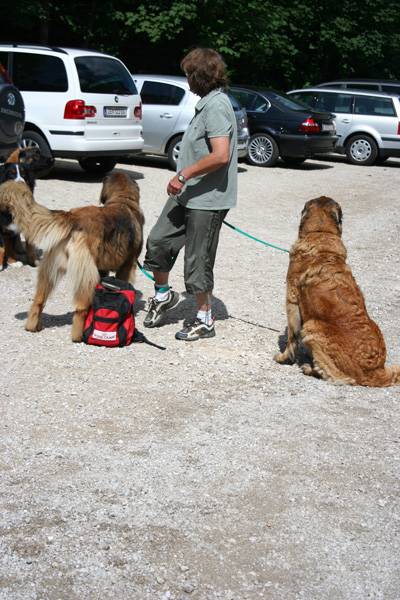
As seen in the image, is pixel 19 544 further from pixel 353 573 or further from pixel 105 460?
pixel 353 573

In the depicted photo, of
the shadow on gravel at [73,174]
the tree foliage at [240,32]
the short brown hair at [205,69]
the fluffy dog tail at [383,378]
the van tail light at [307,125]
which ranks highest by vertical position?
the tree foliage at [240,32]

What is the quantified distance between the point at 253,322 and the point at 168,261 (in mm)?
1141

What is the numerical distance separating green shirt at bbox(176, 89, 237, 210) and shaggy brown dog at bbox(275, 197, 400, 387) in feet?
2.30

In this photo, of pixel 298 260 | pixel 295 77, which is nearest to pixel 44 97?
pixel 298 260

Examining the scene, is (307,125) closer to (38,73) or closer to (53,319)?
(38,73)

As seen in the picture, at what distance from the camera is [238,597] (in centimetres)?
Result: 321

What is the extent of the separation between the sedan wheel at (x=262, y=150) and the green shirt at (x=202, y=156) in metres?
12.3

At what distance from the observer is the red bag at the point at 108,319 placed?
5996mm

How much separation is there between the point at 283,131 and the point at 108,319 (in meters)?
12.8

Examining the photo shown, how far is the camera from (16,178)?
7.78 m

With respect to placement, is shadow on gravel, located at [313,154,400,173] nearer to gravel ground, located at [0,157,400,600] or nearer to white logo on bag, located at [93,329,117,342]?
gravel ground, located at [0,157,400,600]

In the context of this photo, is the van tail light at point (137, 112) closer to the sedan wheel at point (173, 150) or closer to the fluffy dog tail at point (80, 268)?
the sedan wheel at point (173, 150)

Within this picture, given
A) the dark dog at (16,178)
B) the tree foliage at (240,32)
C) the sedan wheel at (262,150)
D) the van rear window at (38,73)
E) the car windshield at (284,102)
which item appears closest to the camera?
the dark dog at (16,178)

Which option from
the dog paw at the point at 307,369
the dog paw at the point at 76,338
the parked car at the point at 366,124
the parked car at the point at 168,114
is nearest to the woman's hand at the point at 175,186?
the dog paw at the point at 76,338
